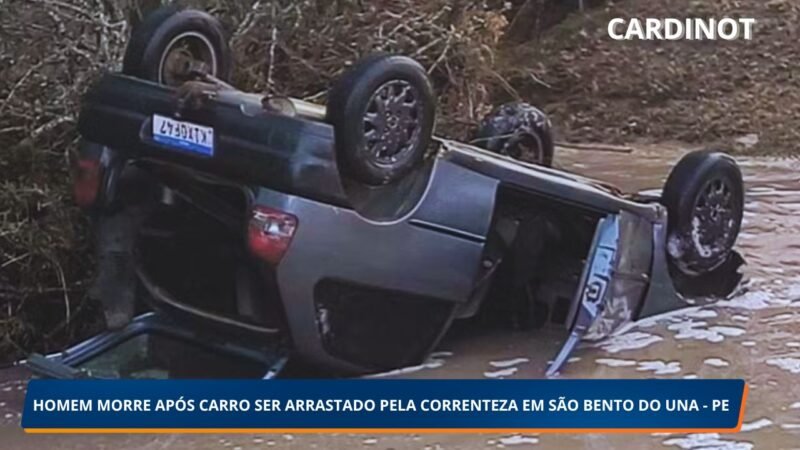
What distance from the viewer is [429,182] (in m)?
4.77

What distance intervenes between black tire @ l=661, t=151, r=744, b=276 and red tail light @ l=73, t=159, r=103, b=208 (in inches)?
91.8

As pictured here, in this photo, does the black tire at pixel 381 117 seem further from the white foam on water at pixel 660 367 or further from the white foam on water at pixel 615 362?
the white foam on water at pixel 660 367

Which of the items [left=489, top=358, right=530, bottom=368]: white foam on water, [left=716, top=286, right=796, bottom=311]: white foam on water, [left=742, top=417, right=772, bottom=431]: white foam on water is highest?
[left=716, top=286, right=796, bottom=311]: white foam on water

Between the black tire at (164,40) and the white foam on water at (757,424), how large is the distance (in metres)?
2.34

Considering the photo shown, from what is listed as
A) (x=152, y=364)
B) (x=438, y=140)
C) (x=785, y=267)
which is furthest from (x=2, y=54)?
(x=785, y=267)

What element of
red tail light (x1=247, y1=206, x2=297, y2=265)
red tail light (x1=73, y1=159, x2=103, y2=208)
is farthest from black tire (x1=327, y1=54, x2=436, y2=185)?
red tail light (x1=73, y1=159, x2=103, y2=208)

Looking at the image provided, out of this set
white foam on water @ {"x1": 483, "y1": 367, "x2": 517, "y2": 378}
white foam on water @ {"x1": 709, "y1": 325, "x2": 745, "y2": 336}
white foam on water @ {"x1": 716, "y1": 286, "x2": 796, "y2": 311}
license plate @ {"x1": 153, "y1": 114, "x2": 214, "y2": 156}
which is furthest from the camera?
white foam on water @ {"x1": 716, "y1": 286, "x2": 796, "y2": 311}

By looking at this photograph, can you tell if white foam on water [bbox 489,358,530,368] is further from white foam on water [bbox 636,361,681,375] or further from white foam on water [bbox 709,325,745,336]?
white foam on water [bbox 709,325,745,336]

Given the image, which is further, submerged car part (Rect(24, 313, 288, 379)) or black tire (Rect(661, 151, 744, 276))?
black tire (Rect(661, 151, 744, 276))

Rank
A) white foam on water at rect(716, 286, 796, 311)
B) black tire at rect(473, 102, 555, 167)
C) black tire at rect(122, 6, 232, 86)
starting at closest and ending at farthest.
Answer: black tire at rect(122, 6, 232, 86), white foam on water at rect(716, 286, 796, 311), black tire at rect(473, 102, 555, 167)

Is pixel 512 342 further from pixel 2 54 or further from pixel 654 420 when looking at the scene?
pixel 2 54

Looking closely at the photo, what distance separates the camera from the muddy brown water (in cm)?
442

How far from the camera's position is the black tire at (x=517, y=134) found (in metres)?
6.04

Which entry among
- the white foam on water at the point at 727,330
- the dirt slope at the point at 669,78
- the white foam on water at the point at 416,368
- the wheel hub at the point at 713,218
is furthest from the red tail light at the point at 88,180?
the dirt slope at the point at 669,78
